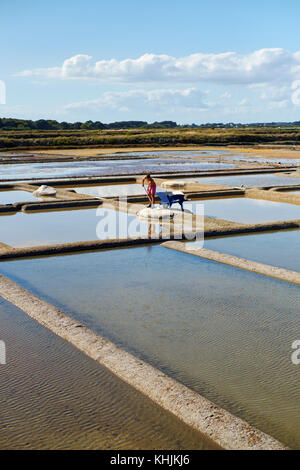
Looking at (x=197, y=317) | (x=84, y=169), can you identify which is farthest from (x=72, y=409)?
(x=84, y=169)

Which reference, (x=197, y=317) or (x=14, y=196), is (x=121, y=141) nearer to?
(x=14, y=196)

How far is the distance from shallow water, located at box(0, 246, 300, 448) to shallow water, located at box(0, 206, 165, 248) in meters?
1.29

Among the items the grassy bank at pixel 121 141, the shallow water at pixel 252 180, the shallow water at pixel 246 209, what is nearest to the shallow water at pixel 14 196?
the shallow water at pixel 246 209

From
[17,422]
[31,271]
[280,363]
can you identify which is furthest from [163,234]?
[17,422]

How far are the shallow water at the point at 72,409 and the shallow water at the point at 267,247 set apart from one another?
333cm

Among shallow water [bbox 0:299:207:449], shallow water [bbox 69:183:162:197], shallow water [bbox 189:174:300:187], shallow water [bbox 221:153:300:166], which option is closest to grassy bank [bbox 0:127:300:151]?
shallow water [bbox 221:153:300:166]

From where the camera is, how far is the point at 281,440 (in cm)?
280

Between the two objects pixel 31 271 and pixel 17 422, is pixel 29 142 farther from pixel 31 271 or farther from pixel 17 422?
pixel 17 422

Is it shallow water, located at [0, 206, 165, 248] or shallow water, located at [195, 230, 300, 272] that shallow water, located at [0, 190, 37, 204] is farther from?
shallow water, located at [195, 230, 300, 272]

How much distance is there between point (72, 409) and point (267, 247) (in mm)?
4738

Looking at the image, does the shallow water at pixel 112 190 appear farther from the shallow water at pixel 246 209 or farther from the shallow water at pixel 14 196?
the shallow water at pixel 246 209

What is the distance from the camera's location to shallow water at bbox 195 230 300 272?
647 cm

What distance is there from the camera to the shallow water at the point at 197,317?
10.8 ft

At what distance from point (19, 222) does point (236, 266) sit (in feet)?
16.4
